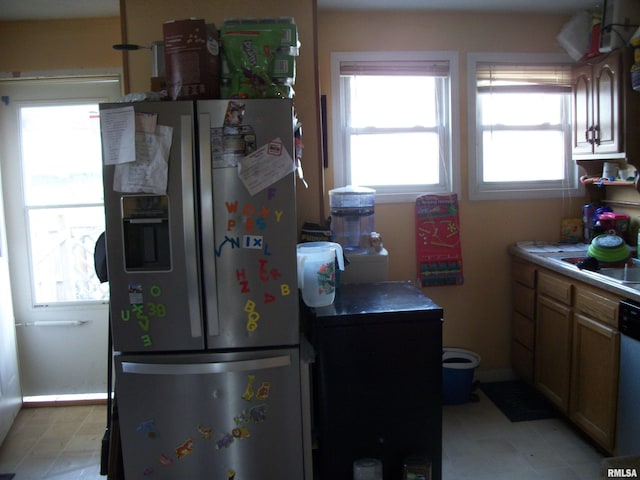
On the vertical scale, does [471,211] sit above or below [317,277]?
above

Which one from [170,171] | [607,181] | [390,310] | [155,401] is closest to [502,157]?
[607,181]

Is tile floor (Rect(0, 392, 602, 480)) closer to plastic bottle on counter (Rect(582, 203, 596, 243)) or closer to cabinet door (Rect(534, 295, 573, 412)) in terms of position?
cabinet door (Rect(534, 295, 573, 412))

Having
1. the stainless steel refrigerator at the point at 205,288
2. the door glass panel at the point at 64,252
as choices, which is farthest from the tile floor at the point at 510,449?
the door glass panel at the point at 64,252

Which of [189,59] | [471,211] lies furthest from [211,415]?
[471,211]

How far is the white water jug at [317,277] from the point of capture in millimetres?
2146

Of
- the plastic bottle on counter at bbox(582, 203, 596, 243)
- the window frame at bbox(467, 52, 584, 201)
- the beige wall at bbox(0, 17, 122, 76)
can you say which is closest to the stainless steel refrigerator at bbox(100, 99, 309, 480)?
the beige wall at bbox(0, 17, 122, 76)

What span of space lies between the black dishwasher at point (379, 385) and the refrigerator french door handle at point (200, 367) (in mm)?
223

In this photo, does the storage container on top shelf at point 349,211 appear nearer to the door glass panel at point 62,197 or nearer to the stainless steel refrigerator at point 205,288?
the stainless steel refrigerator at point 205,288

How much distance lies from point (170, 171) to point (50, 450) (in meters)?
1.99

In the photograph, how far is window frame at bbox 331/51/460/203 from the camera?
310 cm

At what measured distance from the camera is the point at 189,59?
196cm

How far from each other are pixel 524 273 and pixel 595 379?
84 cm

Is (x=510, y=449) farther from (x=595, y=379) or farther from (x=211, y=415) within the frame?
(x=211, y=415)

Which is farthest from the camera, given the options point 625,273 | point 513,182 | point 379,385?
point 513,182
